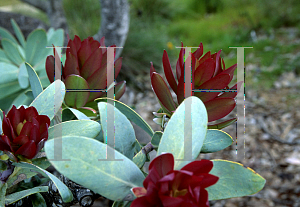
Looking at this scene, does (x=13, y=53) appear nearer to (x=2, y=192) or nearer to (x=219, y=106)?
(x=2, y=192)

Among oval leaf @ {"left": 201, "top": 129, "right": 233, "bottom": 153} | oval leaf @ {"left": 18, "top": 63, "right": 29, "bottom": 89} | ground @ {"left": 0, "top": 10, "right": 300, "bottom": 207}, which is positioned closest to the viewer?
oval leaf @ {"left": 201, "top": 129, "right": 233, "bottom": 153}

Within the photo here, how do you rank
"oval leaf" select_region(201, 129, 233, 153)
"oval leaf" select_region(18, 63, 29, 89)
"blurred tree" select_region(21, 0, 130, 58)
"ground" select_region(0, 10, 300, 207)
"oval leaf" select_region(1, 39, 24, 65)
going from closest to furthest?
"oval leaf" select_region(201, 129, 233, 153)
"oval leaf" select_region(18, 63, 29, 89)
"oval leaf" select_region(1, 39, 24, 65)
"blurred tree" select_region(21, 0, 130, 58)
"ground" select_region(0, 10, 300, 207)

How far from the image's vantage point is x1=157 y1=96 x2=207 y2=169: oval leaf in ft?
0.95

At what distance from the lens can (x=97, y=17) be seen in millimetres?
3723

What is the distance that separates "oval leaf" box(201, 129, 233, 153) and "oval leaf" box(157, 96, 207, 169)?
0.06 meters

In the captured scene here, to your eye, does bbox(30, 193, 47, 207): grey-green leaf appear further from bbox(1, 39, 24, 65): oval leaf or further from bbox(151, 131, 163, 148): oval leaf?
bbox(1, 39, 24, 65): oval leaf

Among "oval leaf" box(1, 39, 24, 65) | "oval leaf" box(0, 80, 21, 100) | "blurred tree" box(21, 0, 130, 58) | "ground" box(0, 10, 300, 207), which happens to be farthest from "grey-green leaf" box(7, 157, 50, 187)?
"blurred tree" box(21, 0, 130, 58)

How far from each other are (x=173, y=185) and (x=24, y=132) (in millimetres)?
199

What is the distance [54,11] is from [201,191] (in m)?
1.65

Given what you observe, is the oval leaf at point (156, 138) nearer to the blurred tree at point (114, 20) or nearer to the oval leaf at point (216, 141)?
the oval leaf at point (216, 141)

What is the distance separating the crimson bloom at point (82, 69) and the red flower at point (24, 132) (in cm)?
10

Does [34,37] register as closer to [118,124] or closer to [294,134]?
[118,124]

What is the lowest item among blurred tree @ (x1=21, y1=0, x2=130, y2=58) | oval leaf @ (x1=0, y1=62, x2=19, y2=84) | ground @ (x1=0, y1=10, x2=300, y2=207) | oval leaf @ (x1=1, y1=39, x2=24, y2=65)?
ground @ (x1=0, y1=10, x2=300, y2=207)

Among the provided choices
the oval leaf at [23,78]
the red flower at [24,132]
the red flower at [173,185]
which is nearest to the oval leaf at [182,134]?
the red flower at [173,185]
